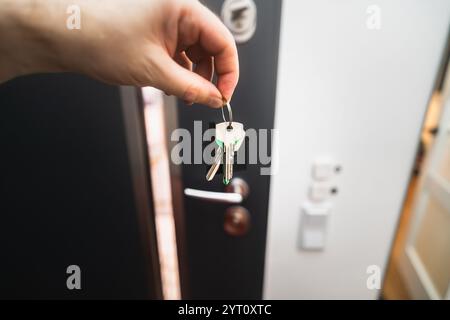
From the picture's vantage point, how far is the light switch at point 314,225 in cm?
90

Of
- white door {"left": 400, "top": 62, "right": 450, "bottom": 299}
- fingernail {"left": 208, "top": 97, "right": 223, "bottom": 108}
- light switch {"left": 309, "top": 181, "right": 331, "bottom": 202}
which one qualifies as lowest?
white door {"left": 400, "top": 62, "right": 450, "bottom": 299}

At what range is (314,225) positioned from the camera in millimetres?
923

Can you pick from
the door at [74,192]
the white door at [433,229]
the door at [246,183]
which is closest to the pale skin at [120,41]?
the door at [246,183]

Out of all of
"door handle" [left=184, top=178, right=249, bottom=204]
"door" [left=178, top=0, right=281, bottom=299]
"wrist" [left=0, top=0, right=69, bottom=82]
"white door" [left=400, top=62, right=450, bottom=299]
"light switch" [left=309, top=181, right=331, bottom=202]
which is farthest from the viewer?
"white door" [left=400, top=62, right=450, bottom=299]

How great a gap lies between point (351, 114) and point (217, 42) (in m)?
0.58

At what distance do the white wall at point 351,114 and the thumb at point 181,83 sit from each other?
431 mm

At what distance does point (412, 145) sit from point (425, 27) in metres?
0.36

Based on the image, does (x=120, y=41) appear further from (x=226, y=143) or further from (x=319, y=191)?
(x=319, y=191)

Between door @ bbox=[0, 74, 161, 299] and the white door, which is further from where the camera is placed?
the white door

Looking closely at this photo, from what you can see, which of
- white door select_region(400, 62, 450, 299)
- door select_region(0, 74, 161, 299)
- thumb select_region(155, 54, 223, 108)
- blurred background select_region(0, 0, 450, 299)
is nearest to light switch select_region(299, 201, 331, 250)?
blurred background select_region(0, 0, 450, 299)

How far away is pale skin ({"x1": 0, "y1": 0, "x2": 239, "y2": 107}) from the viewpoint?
330 mm

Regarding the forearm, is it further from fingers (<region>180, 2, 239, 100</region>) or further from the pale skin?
fingers (<region>180, 2, 239, 100</region>)

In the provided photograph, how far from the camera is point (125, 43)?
13.5 inches

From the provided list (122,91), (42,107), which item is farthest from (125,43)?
(42,107)
